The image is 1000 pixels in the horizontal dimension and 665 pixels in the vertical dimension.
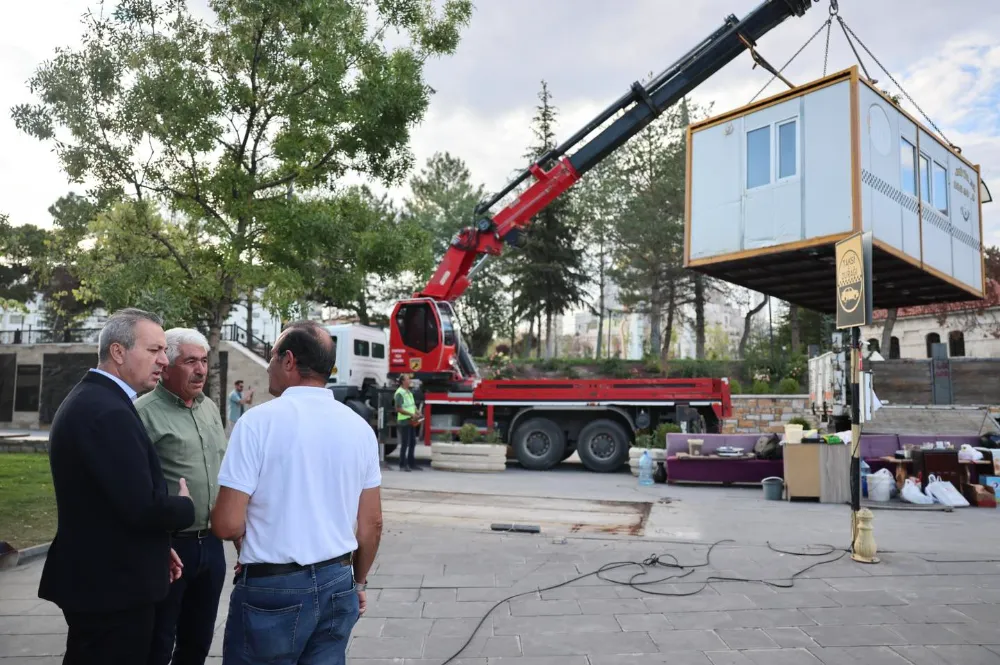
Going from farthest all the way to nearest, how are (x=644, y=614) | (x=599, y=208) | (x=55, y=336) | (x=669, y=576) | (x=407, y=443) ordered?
(x=599, y=208) → (x=55, y=336) → (x=407, y=443) → (x=669, y=576) → (x=644, y=614)

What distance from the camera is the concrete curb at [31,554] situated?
6173mm

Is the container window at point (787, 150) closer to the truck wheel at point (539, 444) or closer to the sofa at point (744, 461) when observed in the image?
the sofa at point (744, 461)

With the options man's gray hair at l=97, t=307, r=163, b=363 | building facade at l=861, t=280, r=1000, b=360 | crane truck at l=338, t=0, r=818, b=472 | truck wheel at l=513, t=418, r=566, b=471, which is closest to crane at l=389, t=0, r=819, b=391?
crane truck at l=338, t=0, r=818, b=472

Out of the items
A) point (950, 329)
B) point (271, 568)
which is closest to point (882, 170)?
point (271, 568)

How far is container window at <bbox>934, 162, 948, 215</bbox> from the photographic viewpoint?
11156 millimetres

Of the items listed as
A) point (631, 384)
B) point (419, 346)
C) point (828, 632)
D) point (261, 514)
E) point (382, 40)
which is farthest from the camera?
point (419, 346)

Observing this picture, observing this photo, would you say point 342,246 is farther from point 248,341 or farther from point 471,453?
point 248,341

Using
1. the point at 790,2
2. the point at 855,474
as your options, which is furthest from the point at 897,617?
the point at 790,2

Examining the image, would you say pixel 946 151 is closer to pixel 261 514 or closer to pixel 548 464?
pixel 548 464

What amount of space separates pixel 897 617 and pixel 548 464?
10325mm

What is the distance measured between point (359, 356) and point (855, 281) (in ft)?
38.2

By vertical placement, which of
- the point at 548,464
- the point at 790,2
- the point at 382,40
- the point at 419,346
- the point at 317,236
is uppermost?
the point at 790,2

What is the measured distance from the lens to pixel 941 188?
11289mm

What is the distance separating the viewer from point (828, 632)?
4520 millimetres
